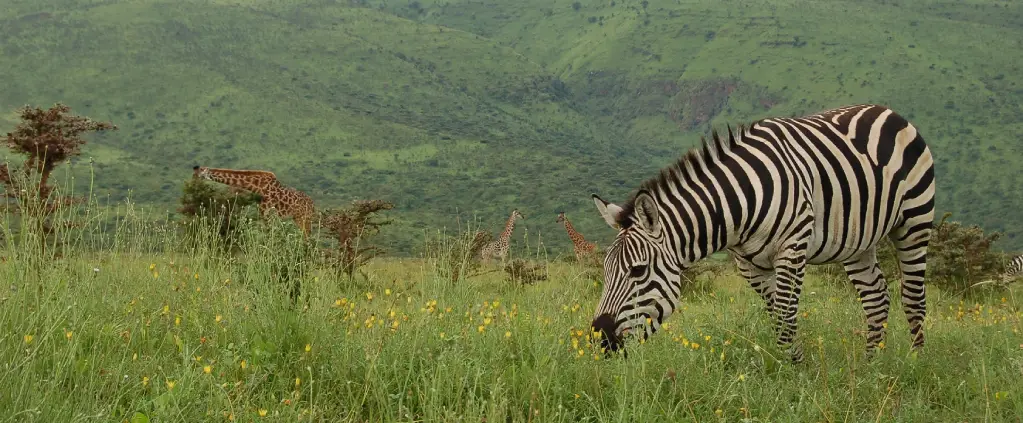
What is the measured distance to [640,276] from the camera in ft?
18.6

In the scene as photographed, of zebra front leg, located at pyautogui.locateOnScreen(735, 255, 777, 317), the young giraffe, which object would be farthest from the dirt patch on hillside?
zebra front leg, located at pyautogui.locateOnScreen(735, 255, 777, 317)

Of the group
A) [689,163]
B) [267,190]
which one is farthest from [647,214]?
[267,190]

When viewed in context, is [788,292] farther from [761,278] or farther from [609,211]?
[609,211]

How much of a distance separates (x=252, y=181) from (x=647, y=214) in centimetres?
1195

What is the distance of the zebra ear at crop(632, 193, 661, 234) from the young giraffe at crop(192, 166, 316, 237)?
9.98 metres

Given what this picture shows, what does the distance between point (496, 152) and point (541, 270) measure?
114m

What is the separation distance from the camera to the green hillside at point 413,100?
345 feet

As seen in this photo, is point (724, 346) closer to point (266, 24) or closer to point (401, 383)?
point (401, 383)

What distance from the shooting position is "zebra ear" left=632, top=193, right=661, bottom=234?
18.7ft

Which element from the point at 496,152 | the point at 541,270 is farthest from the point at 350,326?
the point at 496,152

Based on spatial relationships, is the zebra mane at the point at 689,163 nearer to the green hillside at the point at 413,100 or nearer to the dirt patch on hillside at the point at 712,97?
the green hillside at the point at 413,100

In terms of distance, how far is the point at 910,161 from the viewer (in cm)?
685

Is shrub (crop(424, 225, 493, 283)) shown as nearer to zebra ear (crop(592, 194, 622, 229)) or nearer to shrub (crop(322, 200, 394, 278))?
zebra ear (crop(592, 194, 622, 229))

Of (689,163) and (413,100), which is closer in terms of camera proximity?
(689,163)
